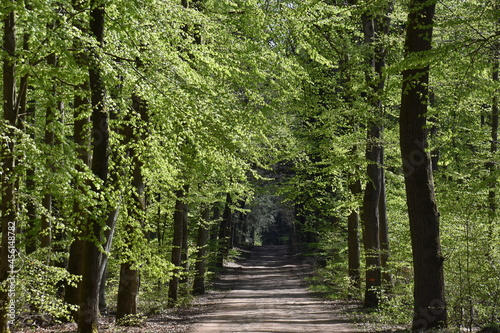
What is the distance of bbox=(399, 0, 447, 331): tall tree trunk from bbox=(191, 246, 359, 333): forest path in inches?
132

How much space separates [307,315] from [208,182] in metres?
7.74

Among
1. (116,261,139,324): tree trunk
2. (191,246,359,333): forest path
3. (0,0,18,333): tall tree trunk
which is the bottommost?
(191,246,359,333): forest path

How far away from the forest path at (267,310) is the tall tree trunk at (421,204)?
11.0 feet

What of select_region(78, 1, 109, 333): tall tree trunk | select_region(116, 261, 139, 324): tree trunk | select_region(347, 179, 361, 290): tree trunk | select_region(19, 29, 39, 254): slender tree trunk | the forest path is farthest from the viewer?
select_region(347, 179, 361, 290): tree trunk

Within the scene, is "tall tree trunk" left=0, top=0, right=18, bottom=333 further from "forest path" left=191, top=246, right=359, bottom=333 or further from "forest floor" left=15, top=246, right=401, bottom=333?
"forest path" left=191, top=246, right=359, bottom=333

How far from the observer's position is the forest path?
12.4 m

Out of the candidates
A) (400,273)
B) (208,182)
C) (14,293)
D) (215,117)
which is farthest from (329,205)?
(14,293)

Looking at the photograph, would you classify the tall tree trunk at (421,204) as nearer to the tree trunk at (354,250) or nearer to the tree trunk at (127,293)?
the tree trunk at (127,293)

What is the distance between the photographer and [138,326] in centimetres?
1270

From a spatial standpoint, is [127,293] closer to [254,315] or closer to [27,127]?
[254,315]

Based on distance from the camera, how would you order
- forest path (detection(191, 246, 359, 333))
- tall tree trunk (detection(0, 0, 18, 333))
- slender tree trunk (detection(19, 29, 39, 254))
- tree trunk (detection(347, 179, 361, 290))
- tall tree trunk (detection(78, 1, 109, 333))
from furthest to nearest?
tree trunk (detection(347, 179, 361, 290)), forest path (detection(191, 246, 359, 333)), slender tree trunk (detection(19, 29, 39, 254)), tall tree trunk (detection(0, 0, 18, 333)), tall tree trunk (detection(78, 1, 109, 333))

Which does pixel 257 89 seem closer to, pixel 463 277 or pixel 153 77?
pixel 153 77

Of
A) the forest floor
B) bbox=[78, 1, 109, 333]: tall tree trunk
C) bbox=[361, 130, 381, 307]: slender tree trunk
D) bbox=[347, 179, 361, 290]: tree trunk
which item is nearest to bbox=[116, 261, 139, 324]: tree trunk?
the forest floor

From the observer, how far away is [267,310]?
52.1 feet
